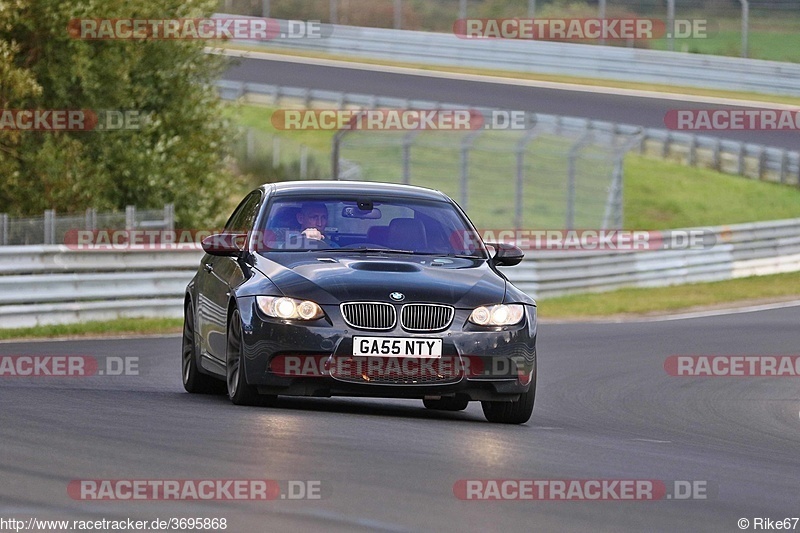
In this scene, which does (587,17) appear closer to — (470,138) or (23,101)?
(470,138)

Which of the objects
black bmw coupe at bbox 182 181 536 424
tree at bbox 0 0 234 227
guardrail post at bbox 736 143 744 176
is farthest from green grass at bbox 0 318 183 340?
guardrail post at bbox 736 143 744 176

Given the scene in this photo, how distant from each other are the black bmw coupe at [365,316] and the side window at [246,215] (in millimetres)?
359

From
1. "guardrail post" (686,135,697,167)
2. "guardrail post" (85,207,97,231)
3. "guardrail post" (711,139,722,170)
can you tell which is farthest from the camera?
"guardrail post" (686,135,697,167)

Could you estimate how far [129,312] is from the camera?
1911 centimetres

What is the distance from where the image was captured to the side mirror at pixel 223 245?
10602mm

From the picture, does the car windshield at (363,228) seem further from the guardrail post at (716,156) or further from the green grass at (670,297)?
the guardrail post at (716,156)

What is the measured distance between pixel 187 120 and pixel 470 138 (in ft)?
16.3

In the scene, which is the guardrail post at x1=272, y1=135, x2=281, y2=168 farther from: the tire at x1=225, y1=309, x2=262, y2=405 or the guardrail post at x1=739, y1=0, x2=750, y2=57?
the tire at x1=225, y1=309, x2=262, y2=405

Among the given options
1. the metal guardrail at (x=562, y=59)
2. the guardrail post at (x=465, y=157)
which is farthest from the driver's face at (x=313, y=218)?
the metal guardrail at (x=562, y=59)

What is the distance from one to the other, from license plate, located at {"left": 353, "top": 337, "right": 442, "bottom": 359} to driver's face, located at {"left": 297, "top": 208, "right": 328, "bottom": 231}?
54.7 inches

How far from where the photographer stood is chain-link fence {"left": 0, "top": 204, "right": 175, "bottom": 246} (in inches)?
752

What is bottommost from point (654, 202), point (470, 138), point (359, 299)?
point (654, 202)

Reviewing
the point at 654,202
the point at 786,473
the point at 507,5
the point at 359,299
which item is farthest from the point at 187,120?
the point at 507,5

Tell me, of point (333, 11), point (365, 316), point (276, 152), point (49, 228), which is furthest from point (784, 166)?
point (365, 316)
